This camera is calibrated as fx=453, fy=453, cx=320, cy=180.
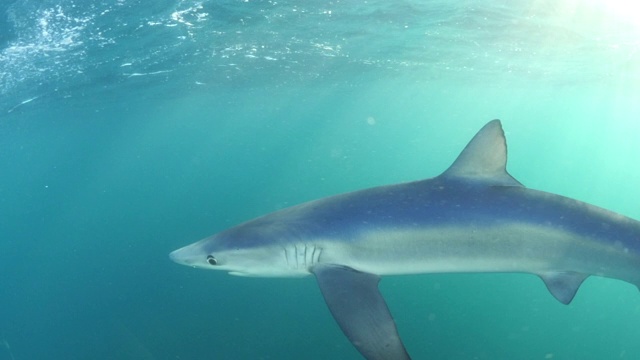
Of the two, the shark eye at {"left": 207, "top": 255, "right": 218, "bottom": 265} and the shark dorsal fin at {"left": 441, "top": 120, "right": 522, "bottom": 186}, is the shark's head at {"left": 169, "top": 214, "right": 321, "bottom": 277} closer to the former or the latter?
the shark eye at {"left": 207, "top": 255, "right": 218, "bottom": 265}

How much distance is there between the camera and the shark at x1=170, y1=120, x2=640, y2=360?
3826 mm

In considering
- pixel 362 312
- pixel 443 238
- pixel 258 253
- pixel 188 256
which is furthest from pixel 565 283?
pixel 188 256

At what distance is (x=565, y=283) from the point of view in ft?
13.4

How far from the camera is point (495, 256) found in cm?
394

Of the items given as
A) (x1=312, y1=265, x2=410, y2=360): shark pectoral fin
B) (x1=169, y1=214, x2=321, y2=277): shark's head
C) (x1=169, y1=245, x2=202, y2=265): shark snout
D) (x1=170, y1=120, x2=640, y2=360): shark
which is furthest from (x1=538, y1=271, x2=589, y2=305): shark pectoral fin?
(x1=169, y1=245, x2=202, y2=265): shark snout

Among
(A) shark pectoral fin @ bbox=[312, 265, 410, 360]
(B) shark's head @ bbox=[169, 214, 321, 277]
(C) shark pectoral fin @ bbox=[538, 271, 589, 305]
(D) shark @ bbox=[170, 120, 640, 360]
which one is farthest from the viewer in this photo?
(B) shark's head @ bbox=[169, 214, 321, 277]

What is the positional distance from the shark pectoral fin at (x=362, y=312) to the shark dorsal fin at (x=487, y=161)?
1.26 metres

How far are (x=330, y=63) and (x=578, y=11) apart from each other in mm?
12987

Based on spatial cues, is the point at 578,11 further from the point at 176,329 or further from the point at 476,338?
the point at 176,329

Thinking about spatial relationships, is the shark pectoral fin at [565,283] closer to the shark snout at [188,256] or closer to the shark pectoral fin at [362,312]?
the shark pectoral fin at [362,312]

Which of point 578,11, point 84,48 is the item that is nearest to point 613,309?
point 578,11

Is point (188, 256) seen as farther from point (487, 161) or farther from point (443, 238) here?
point (487, 161)

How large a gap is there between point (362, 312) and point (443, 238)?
3.29 ft

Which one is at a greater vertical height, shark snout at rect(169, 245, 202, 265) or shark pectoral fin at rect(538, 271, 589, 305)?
shark pectoral fin at rect(538, 271, 589, 305)
